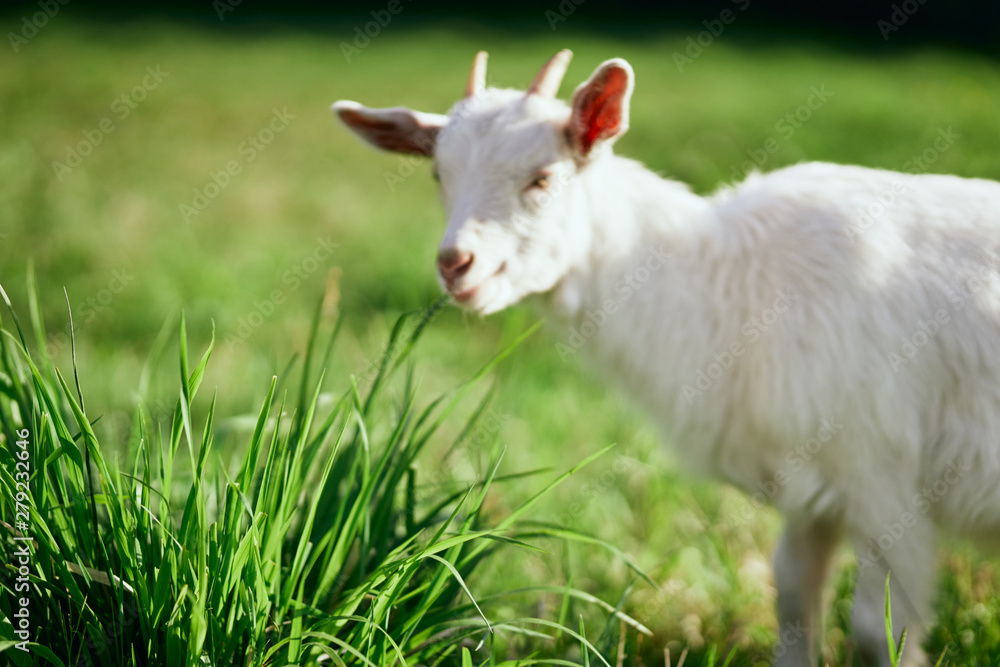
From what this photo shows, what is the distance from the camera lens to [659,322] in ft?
8.61

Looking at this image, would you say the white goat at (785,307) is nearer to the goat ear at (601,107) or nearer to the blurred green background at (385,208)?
the goat ear at (601,107)

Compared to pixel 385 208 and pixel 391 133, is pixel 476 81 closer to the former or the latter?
pixel 391 133

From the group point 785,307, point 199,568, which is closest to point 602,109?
point 785,307

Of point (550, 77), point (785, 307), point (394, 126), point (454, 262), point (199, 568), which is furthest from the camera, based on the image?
point (394, 126)

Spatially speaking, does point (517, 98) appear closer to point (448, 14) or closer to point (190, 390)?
point (190, 390)

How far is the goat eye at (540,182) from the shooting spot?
249 centimetres

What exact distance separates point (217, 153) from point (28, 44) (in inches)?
206

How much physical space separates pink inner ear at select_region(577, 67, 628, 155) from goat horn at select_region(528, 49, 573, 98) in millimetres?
162

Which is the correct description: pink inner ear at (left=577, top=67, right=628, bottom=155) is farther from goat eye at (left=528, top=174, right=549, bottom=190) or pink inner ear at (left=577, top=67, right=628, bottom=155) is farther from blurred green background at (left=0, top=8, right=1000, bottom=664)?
blurred green background at (left=0, top=8, right=1000, bottom=664)

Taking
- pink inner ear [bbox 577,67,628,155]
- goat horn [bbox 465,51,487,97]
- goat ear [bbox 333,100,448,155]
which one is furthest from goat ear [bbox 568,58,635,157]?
goat ear [bbox 333,100,448,155]

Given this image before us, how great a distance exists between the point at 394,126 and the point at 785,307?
53.7 inches

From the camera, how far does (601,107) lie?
2.52 meters

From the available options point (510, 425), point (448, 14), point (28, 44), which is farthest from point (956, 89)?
point (28, 44)

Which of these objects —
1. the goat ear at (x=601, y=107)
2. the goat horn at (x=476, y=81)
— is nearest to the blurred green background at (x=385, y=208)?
the goat ear at (x=601, y=107)
